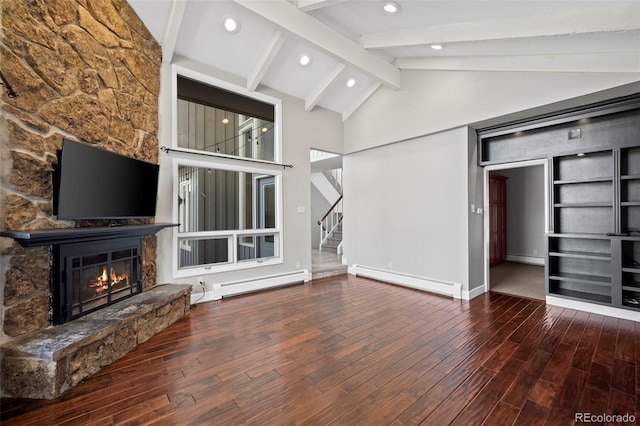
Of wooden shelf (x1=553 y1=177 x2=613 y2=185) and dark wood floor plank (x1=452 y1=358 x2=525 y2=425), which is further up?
wooden shelf (x1=553 y1=177 x2=613 y2=185)

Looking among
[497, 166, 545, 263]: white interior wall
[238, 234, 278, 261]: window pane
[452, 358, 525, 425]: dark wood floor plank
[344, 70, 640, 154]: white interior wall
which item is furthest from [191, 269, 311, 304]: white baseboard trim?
[497, 166, 545, 263]: white interior wall

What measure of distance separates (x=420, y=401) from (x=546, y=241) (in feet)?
11.5

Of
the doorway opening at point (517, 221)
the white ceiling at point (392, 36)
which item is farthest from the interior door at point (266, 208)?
the doorway opening at point (517, 221)

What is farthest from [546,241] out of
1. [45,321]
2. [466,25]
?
[45,321]

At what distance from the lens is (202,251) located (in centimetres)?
438

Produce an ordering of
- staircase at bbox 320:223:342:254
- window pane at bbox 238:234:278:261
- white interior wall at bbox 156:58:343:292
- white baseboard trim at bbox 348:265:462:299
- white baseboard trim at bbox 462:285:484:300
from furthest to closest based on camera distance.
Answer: staircase at bbox 320:223:342:254 → window pane at bbox 238:234:278:261 → white interior wall at bbox 156:58:343:292 → white baseboard trim at bbox 348:265:462:299 → white baseboard trim at bbox 462:285:484:300

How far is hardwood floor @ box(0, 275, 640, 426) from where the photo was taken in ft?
6.08

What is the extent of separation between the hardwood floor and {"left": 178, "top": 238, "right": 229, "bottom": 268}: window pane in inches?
37.7

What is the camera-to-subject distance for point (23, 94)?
2.31 m

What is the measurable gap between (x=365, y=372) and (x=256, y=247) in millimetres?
3154

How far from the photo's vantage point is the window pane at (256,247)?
4.74 m

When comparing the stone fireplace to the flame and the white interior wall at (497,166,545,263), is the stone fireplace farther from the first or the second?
the white interior wall at (497,166,545,263)

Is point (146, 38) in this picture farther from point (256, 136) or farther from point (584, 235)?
point (584, 235)

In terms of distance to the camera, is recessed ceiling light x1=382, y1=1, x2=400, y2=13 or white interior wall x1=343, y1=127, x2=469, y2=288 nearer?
recessed ceiling light x1=382, y1=1, x2=400, y2=13
